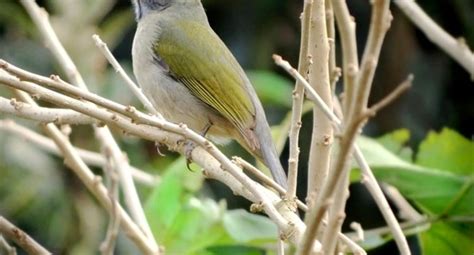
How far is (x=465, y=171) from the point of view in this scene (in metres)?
3.23

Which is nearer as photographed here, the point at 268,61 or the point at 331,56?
the point at 331,56

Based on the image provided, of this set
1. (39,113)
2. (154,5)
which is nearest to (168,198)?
(154,5)

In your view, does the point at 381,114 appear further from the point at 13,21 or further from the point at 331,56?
the point at 331,56

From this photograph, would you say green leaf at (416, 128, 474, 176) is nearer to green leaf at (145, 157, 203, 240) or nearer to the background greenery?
the background greenery

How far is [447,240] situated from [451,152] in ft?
1.34

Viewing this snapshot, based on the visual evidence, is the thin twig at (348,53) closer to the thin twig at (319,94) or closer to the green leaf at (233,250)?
the thin twig at (319,94)

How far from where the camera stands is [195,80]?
357cm

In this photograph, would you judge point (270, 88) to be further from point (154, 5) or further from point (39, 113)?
point (39, 113)

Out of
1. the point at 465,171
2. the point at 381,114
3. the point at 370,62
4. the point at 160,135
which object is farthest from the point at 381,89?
the point at 370,62

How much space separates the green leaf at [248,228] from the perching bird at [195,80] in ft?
0.91

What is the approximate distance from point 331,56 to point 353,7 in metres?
4.93

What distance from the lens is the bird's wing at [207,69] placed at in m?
3.38

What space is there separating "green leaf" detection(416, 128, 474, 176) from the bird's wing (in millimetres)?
555

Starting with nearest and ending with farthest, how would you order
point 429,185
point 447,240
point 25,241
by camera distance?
1. point 25,241
2. point 447,240
3. point 429,185
